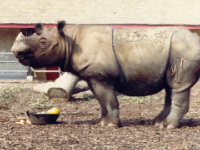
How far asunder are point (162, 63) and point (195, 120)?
204 cm

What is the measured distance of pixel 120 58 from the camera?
378 inches

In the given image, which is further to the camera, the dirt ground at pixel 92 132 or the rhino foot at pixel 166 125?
the rhino foot at pixel 166 125

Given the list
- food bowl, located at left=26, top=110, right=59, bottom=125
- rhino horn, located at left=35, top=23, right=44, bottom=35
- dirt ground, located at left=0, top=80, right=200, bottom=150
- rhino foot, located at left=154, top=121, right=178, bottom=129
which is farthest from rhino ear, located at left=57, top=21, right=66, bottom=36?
rhino foot, located at left=154, top=121, right=178, bottom=129

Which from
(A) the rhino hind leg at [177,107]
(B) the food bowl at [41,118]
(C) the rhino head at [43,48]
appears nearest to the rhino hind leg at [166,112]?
(A) the rhino hind leg at [177,107]

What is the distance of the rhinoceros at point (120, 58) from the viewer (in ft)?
31.2

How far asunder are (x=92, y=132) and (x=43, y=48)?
1717 mm

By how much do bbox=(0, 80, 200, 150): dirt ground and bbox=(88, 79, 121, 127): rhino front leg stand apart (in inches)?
8.2

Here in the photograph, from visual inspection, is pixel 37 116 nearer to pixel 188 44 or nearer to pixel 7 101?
pixel 188 44

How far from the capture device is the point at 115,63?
9.51 metres

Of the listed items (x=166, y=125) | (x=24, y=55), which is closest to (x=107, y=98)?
(x=166, y=125)
